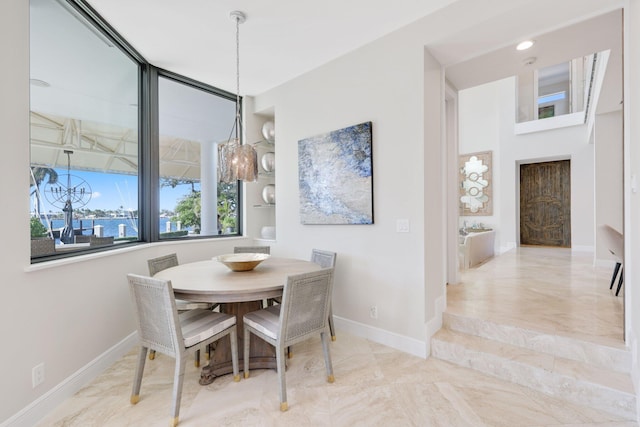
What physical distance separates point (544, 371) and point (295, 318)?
1746 mm

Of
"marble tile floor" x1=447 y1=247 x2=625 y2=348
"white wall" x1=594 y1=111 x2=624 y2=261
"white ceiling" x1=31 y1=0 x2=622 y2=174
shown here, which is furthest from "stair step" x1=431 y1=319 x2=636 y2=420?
"white wall" x1=594 y1=111 x2=624 y2=261

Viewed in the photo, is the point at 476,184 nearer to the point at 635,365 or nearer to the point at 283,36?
the point at 635,365

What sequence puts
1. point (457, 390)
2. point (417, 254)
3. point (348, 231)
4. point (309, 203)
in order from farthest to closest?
point (309, 203) < point (348, 231) < point (417, 254) < point (457, 390)

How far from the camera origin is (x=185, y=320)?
7.16 feet

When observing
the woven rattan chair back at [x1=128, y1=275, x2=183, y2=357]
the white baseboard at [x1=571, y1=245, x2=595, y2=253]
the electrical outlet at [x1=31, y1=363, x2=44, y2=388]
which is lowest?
the electrical outlet at [x1=31, y1=363, x2=44, y2=388]

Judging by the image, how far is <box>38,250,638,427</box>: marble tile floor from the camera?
73.1 inches

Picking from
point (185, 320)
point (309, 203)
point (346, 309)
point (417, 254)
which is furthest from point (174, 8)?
point (346, 309)

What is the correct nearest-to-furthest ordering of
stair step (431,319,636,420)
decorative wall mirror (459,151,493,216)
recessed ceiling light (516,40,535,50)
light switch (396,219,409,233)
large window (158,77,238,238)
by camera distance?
1. stair step (431,319,636,420)
2. recessed ceiling light (516,40,535,50)
3. light switch (396,219,409,233)
4. large window (158,77,238,238)
5. decorative wall mirror (459,151,493,216)

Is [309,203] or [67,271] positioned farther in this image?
[309,203]

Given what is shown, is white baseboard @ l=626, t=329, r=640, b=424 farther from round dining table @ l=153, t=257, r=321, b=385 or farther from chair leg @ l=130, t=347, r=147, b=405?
chair leg @ l=130, t=347, r=147, b=405

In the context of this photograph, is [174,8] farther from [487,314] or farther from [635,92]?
[487,314]

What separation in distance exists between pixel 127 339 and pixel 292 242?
1.90 metres

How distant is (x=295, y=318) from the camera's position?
2057mm

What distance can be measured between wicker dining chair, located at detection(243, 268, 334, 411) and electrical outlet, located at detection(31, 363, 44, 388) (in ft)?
4.09
